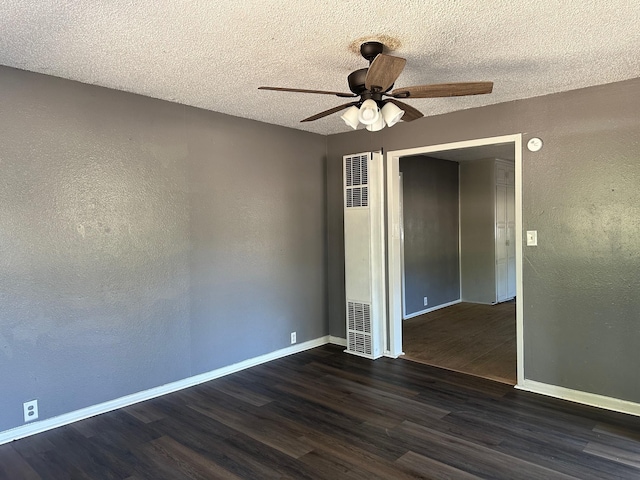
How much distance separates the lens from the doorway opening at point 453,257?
443cm

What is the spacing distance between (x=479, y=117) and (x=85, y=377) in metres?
3.68

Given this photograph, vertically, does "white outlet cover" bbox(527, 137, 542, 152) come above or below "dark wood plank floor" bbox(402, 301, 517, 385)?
above

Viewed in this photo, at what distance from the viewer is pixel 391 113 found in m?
2.36

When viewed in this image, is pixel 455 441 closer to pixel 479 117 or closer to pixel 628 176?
pixel 628 176

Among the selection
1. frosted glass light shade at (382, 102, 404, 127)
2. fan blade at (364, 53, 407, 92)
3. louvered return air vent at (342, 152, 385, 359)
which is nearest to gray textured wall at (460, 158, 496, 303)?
louvered return air vent at (342, 152, 385, 359)

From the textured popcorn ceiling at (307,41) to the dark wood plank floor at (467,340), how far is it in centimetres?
241

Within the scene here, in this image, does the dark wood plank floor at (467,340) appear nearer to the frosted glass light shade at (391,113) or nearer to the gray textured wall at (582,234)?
the gray textured wall at (582,234)

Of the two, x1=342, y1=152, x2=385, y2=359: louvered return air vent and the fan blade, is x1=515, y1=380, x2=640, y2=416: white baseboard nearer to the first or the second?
x1=342, y1=152, x2=385, y2=359: louvered return air vent

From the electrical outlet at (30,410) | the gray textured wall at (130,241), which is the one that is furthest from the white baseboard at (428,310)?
the electrical outlet at (30,410)

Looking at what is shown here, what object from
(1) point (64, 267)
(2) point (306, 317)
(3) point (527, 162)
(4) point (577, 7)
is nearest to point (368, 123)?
(4) point (577, 7)

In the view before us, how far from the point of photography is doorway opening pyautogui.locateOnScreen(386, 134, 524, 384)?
4430 millimetres

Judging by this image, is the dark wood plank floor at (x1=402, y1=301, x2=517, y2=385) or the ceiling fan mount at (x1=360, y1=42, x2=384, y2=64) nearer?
the ceiling fan mount at (x1=360, y1=42, x2=384, y2=64)

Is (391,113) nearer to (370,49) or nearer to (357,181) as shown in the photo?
(370,49)

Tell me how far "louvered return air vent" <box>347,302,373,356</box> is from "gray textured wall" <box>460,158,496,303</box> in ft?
11.3
